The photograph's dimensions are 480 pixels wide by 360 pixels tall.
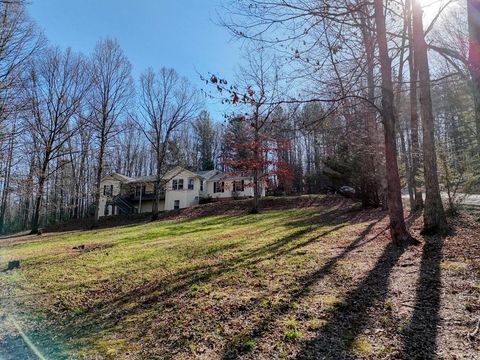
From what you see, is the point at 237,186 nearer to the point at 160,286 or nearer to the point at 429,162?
the point at 429,162

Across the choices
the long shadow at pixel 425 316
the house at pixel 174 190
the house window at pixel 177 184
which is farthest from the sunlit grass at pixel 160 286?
the house window at pixel 177 184

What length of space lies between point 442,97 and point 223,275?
1847 cm

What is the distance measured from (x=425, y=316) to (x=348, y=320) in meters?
0.76

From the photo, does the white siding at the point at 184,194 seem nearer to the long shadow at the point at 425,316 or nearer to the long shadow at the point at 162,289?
the long shadow at the point at 162,289

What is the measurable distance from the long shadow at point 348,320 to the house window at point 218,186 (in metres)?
28.1

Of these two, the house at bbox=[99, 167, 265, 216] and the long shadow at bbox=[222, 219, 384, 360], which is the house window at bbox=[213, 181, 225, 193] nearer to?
the house at bbox=[99, 167, 265, 216]

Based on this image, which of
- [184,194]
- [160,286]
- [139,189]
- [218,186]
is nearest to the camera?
[160,286]

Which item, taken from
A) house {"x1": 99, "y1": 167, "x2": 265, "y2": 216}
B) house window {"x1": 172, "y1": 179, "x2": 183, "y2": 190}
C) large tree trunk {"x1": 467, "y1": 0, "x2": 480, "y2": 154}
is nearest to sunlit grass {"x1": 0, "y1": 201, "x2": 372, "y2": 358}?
large tree trunk {"x1": 467, "y1": 0, "x2": 480, "y2": 154}

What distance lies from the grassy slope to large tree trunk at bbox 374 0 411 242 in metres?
0.51

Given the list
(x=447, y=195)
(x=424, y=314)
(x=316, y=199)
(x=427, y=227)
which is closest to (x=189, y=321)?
(x=424, y=314)

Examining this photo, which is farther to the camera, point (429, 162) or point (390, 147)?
point (429, 162)

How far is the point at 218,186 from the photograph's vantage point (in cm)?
3328

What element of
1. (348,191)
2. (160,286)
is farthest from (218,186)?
(160,286)

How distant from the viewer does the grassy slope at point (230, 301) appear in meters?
3.34
